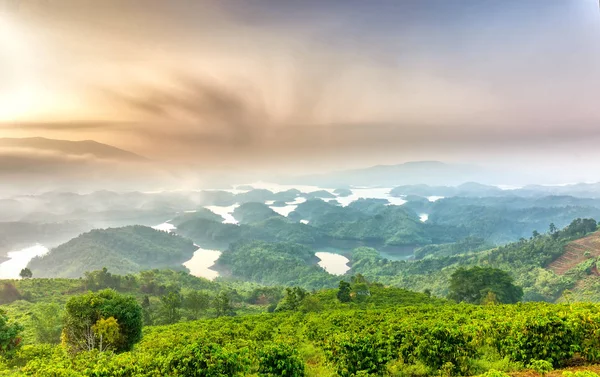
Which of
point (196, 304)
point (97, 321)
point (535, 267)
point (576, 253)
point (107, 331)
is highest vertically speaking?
point (97, 321)

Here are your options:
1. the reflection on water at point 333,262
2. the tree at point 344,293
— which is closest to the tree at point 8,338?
the tree at point 344,293

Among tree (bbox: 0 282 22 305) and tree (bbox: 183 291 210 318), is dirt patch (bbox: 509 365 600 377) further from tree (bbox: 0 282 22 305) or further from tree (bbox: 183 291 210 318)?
tree (bbox: 0 282 22 305)

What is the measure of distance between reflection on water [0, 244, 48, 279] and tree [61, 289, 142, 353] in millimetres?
84184

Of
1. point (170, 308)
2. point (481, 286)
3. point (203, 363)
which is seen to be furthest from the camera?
point (481, 286)

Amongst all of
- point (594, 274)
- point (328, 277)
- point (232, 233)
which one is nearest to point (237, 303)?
point (328, 277)

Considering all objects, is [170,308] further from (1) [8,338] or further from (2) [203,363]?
(2) [203,363]

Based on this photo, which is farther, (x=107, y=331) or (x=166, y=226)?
(x=166, y=226)

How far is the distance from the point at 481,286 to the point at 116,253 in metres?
101

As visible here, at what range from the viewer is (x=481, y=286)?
132ft

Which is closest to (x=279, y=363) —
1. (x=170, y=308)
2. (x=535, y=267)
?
(x=170, y=308)

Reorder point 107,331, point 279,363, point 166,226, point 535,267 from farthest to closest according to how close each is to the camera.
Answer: point 166,226 → point 535,267 → point 107,331 → point 279,363

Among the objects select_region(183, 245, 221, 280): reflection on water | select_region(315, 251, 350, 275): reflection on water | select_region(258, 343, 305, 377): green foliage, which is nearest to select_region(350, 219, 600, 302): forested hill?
select_region(315, 251, 350, 275): reflection on water

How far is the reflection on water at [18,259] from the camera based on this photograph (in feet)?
255

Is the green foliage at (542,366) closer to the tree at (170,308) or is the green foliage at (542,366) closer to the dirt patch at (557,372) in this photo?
the dirt patch at (557,372)
